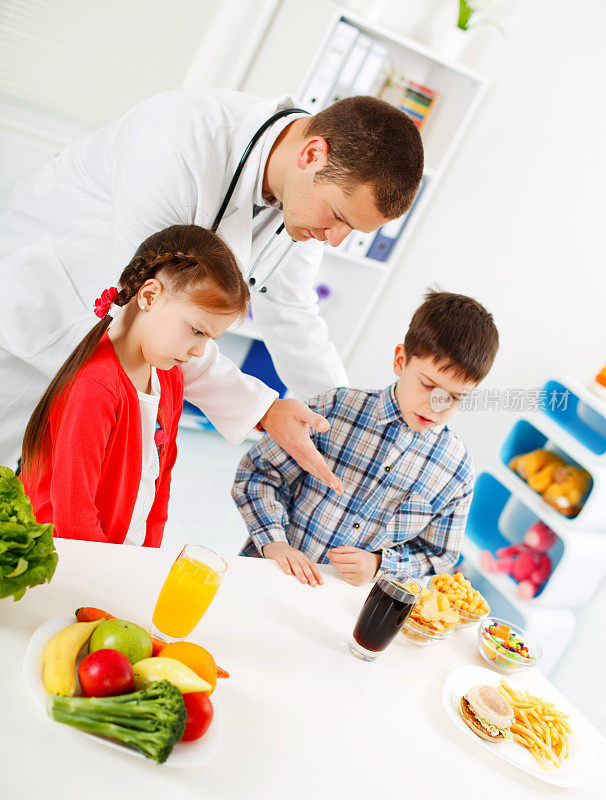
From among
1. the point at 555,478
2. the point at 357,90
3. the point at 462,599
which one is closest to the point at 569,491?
the point at 555,478

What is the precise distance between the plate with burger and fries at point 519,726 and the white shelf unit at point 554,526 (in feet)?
4.97

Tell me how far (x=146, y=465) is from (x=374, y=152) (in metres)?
0.73

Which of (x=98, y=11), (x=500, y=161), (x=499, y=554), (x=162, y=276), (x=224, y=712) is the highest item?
(x=500, y=161)

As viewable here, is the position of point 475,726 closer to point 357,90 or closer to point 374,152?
point 374,152

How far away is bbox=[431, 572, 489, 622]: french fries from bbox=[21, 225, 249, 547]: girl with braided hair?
23.6 inches

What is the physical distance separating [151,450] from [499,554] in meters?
1.91

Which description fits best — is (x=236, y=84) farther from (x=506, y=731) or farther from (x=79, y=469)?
(x=506, y=731)

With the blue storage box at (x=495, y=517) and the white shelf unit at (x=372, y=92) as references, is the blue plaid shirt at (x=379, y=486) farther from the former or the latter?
the white shelf unit at (x=372, y=92)

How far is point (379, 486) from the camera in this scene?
174 cm

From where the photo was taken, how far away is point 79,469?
127 centimetres

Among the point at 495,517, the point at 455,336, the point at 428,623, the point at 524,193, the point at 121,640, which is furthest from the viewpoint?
the point at 524,193

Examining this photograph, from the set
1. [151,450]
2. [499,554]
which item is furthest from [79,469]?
[499,554]

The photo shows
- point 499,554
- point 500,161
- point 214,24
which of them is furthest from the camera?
point 500,161

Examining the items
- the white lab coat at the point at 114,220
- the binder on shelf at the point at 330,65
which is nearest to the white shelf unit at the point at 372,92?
the binder on shelf at the point at 330,65
